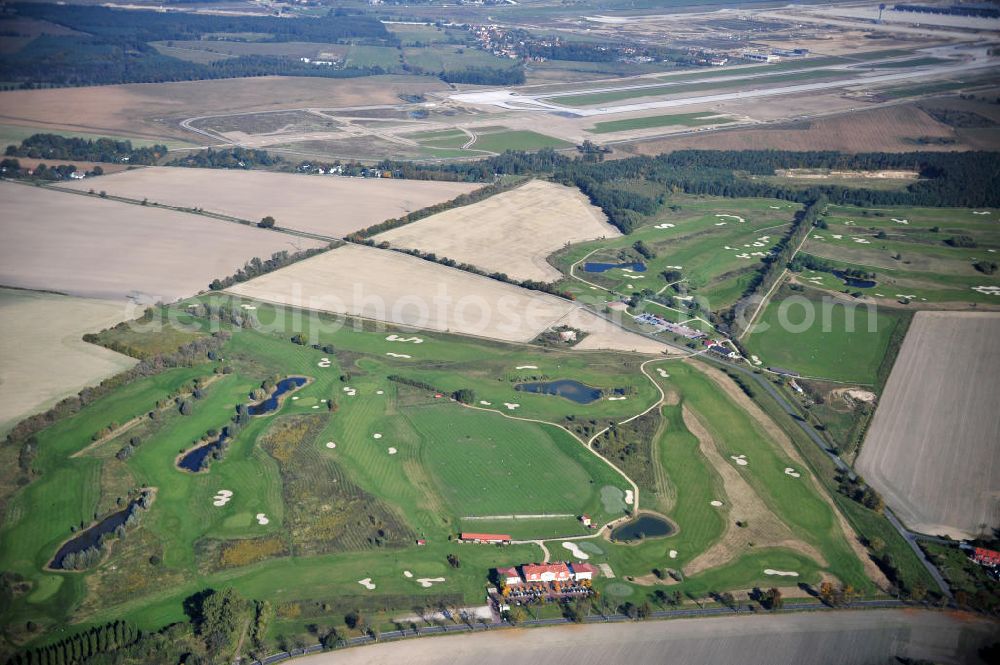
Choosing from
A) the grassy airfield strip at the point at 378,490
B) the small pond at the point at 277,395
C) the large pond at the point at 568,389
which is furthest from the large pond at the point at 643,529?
the small pond at the point at 277,395

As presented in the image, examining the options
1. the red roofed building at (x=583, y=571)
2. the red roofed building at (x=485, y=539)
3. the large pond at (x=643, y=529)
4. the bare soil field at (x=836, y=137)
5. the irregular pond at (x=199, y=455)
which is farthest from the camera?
the bare soil field at (x=836, y=137)

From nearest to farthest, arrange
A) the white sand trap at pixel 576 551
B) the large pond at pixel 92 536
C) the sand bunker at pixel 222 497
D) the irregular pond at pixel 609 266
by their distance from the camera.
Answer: the large pond at pixel 92 536
the white sand trap at pixel 576 551
the sand bunker at pixel 222 497
the irregular pond at pixel 609 266

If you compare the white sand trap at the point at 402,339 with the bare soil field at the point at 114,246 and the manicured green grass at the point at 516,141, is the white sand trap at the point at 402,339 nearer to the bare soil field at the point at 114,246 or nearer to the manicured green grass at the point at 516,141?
the bare soil field at the point at 114,246

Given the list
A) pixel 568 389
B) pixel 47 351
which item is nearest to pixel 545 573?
pixel 568 389

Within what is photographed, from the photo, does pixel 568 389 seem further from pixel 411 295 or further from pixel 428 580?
pixel 428 580

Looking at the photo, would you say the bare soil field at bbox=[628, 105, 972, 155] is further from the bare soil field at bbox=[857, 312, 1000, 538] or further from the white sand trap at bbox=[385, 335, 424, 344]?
the white sand trap at bbox=[385, 335, 424, 344]

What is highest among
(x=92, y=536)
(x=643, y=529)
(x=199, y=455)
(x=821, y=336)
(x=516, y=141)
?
(x=516, y=141)

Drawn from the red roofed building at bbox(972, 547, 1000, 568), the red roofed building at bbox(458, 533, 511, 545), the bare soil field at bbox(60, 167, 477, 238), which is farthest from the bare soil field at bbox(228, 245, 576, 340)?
the red roofed building at bbox(972, 547, 1000, 568)
